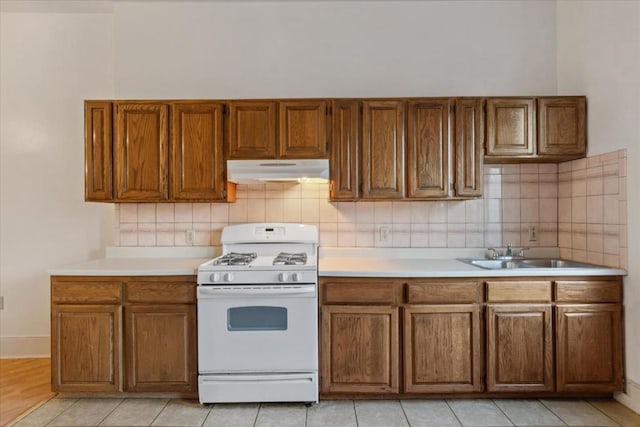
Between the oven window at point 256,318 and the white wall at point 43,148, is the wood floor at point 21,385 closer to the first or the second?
the white wall at point 43,148

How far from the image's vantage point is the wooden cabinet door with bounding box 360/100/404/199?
2982mm

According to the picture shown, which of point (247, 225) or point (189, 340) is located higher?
point (247, 225)

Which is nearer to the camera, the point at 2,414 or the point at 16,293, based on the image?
the point at 2,414

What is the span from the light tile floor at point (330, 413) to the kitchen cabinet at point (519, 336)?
0.51 ft

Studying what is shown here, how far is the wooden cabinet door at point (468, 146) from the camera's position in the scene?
297 centimetres

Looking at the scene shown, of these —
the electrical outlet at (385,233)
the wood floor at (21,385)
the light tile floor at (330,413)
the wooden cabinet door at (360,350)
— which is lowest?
the wood floor at (21,385)

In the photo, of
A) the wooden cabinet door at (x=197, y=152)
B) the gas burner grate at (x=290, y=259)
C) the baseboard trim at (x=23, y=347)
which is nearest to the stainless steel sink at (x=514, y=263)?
the gas burner grate at (x=290, y=259)

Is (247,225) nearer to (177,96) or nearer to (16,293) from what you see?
(177,96)

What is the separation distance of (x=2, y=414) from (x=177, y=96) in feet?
8.11

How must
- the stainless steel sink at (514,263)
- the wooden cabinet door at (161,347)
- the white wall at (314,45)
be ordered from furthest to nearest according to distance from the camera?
the white wall at (314,45) → the stainless steel sink at (514,263) → the wooden cabinet door at (161,347)

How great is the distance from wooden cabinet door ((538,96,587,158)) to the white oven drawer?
2305mm

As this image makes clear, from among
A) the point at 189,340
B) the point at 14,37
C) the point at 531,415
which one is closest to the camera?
the point at 531,415

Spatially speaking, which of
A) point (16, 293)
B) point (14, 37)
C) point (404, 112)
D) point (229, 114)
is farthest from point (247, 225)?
point (14, 37)

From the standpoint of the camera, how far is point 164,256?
3324 mm
